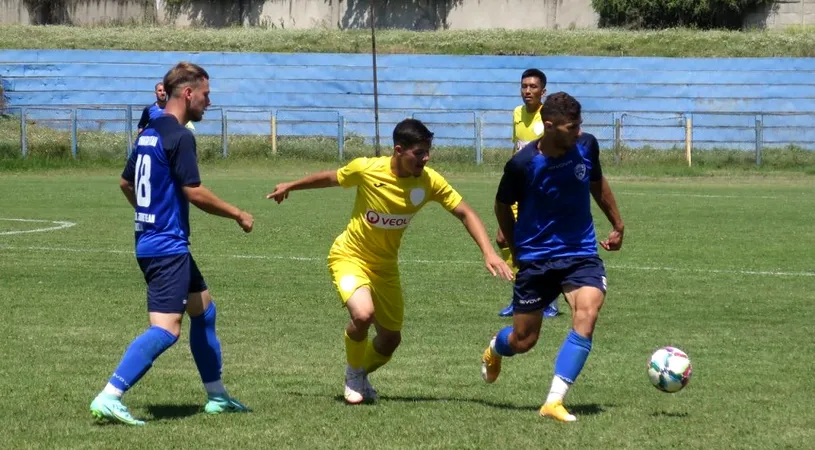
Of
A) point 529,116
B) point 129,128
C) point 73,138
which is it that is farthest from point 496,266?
point 129,128

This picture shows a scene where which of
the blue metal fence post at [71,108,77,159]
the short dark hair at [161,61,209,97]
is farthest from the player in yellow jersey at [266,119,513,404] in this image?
the blue metal fence post at [71,108,77,159]

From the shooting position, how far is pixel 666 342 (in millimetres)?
9688

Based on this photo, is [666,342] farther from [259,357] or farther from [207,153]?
[207,153]

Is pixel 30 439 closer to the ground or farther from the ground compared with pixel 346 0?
closer to the ground

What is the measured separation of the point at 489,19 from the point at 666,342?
4504 centimetres

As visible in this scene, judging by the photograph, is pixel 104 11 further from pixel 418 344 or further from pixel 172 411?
pixel 172 411

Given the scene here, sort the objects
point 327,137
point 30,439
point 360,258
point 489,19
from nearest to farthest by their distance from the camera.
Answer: point 30,439
point 360,258
point 327,137
point 489,19

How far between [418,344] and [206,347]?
285cm

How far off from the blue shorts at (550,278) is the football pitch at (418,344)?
64cm

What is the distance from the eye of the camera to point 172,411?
710 cm

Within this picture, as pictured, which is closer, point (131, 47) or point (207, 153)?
point (207, 153)

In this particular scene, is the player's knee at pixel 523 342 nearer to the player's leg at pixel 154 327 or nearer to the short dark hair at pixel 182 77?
the player's leg at pixel 154 327

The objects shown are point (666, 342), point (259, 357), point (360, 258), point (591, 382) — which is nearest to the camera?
point (360, 258)

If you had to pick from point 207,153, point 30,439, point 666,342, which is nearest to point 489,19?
point 207,153
